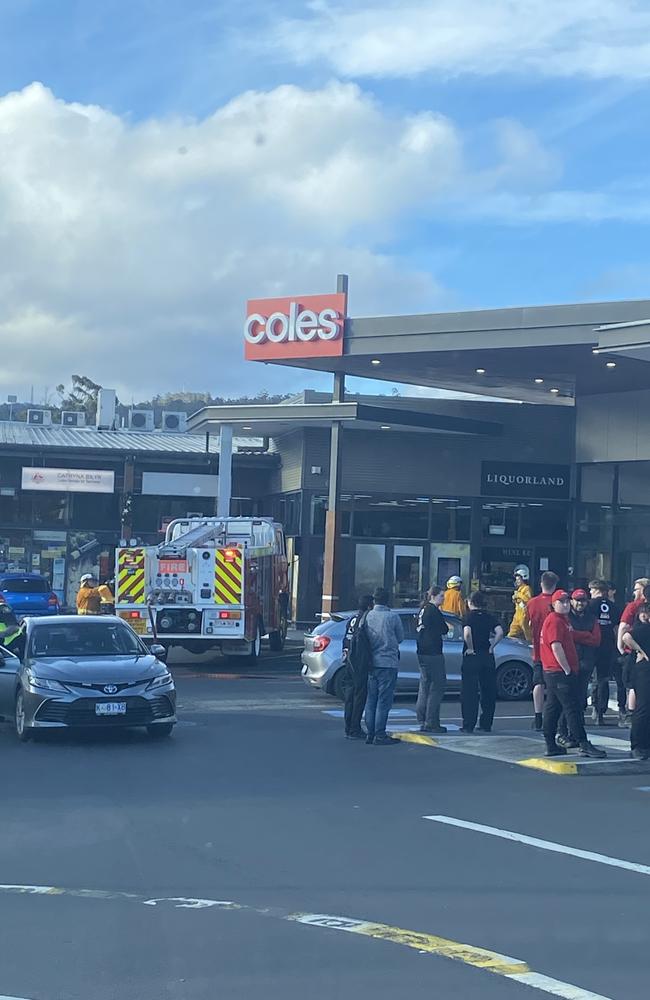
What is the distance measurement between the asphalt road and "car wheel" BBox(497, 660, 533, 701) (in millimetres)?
5817

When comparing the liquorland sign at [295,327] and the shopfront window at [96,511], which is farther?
the shopfront window at [96,511]

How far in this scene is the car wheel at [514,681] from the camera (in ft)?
66.1

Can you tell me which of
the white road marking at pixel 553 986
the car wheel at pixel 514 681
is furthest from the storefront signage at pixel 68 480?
the white road marking at pixel 553 986

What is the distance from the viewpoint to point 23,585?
31984 millimetres

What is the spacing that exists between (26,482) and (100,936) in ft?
108

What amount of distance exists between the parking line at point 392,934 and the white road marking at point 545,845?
238cm

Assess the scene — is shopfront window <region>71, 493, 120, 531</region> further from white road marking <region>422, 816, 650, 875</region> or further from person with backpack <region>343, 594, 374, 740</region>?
white road marking <region>422, 816, 650, 875</region>

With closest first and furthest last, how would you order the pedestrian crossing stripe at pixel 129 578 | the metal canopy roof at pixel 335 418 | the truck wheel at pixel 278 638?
the pedestrian crossing stripe at pixel 129 578 < the truck wheel at pixel 278 638 < the metal canopy roof at pixel 335 418

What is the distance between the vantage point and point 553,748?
1377cm

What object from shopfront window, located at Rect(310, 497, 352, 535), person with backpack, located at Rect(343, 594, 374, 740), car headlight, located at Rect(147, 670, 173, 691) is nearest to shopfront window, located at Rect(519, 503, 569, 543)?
shopfront window, located at Rect(310, 497, 352, 535)

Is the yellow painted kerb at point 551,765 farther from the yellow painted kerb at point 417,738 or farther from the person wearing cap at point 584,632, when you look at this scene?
the yellow painted kerb at point 417,738

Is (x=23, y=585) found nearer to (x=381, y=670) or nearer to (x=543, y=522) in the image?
(x=543, y=522)

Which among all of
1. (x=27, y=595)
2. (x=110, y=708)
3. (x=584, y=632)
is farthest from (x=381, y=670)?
(x=27, y=595)

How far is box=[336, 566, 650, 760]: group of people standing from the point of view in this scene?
1364 centimetres
